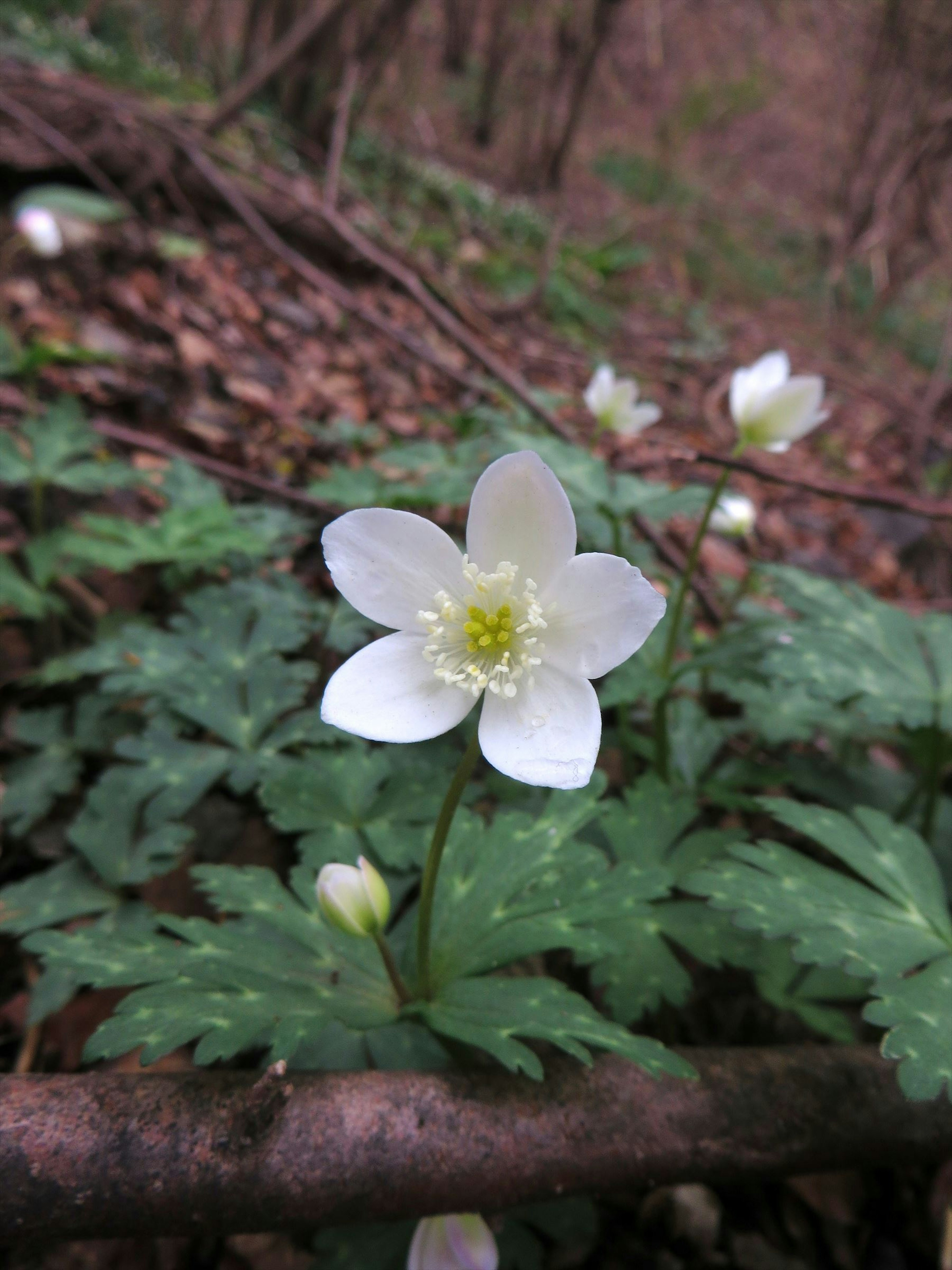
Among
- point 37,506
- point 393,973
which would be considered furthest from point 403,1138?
point 37,506

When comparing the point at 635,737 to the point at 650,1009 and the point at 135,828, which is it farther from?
the point at 135,828

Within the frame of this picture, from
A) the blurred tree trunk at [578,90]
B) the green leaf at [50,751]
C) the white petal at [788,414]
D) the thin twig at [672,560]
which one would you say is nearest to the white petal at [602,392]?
the thin twig at [672,560]

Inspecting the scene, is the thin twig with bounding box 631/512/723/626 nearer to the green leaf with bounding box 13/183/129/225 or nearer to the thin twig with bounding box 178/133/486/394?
the thin twig with bounding box 178/133/486/394

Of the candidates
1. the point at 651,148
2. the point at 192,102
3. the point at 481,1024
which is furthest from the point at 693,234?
the point at 481,1024

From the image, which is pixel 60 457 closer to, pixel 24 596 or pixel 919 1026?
pixel 24 596

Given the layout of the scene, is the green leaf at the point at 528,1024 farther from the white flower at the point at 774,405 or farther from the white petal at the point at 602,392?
the white petal at the point at 602,392

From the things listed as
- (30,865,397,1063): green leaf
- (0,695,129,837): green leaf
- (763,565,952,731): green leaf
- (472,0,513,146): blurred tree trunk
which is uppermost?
(472,0,513,146): blurred tree trunk

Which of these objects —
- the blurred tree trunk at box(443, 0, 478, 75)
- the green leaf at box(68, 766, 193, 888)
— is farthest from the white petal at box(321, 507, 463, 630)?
the blurred tree trunk at box(443, 0, 478, 75)

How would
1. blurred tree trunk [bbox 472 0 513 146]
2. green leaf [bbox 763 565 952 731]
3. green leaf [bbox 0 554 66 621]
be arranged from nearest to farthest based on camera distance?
green leaf [bbox 763 565 952 731], green leaf [bbox 0 554 66 621], blurred tree trunk [bbox 472 0 513 146]
